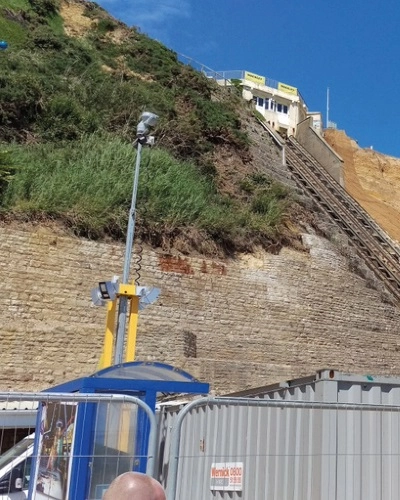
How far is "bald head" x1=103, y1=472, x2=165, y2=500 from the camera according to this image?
275 centimetres

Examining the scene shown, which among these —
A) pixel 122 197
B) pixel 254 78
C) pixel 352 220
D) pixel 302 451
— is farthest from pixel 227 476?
pixel 254 78

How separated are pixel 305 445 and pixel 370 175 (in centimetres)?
4390

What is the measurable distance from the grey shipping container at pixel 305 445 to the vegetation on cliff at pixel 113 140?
11.7 metres

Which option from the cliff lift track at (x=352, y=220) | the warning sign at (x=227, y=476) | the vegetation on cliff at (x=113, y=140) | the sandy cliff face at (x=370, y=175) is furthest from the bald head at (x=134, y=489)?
the sandy cliff face at (x=370, y=175)

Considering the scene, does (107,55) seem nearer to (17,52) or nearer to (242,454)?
(17,52)

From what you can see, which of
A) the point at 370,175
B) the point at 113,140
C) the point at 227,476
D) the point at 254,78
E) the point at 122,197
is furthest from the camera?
the point at 254,78

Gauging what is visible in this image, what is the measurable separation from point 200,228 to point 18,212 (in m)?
6.09

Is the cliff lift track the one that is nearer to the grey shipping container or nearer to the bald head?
the grey shipping container

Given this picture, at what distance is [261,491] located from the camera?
5871 mm

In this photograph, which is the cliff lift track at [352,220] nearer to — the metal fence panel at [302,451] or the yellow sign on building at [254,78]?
the yellow sign on building at [254,78]

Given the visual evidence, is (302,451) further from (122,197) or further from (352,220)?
(352,220)

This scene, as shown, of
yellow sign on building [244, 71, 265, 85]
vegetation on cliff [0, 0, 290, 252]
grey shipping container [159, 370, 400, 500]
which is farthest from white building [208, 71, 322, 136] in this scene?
grey shipping container [159, 370, 400, 500]

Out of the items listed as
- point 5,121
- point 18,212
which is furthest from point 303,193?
point 18,212

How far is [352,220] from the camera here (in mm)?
30500
